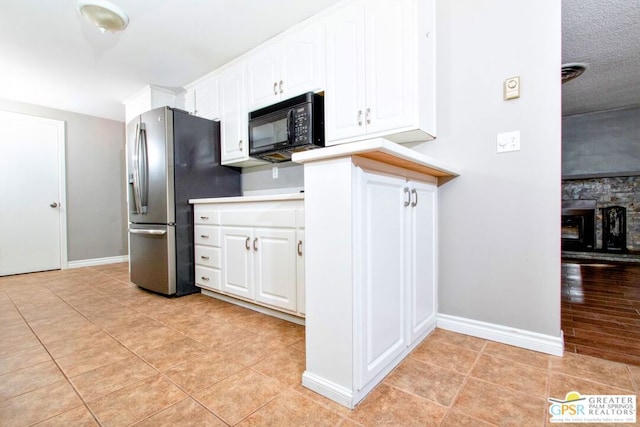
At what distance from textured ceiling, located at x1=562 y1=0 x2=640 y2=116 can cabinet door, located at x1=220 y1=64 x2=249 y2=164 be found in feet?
8.62

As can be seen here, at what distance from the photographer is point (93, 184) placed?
4.20 meters

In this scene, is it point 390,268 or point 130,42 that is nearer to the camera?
point 390,268

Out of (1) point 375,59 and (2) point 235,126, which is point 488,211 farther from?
(2) point 235,126

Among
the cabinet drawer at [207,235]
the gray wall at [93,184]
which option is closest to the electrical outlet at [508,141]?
the cabinet drawer at [207,235]

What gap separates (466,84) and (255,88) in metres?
1.66

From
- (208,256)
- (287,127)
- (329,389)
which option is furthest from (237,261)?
(329,389)

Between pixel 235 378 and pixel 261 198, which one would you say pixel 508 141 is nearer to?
pixel 261 198


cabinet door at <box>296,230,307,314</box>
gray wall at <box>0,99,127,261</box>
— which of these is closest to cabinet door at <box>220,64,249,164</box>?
cabinet door at <box>296,230,307,314</box>

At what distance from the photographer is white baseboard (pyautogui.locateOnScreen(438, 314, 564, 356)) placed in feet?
4.94

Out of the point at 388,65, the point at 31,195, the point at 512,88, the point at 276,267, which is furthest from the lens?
the point at 31,195

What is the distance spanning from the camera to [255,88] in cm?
255

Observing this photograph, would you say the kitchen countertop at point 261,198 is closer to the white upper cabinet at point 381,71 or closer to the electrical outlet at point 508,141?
the white upper cabinet at point 381,71

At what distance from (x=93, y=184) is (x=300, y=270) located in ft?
13.1

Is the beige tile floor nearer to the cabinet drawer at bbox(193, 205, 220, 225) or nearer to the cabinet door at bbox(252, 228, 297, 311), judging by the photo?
the cabinet door at bbox(252, 228, 297, 311)
